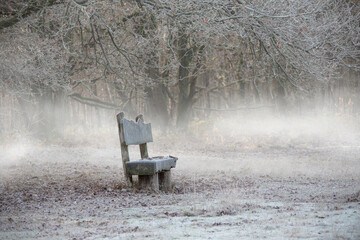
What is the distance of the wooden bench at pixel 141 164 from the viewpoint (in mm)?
7008

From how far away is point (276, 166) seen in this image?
36.2ft

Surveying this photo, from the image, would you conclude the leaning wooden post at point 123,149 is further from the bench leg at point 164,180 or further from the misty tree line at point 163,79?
the misty tree line at point 163,79

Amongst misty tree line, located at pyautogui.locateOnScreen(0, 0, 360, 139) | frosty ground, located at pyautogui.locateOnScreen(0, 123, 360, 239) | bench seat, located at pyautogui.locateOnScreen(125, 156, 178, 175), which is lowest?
frosty ground, located at pyautogui.locateOnScreen(0, 123, 360, 239)

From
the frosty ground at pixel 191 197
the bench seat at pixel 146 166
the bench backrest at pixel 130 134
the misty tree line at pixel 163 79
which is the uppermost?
the misty tree line at pixel 163 79

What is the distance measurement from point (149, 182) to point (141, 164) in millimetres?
411

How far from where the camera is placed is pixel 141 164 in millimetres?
7000

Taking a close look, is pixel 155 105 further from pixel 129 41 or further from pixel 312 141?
pixel 312 141

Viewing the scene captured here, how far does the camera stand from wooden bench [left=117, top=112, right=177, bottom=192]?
7008mm

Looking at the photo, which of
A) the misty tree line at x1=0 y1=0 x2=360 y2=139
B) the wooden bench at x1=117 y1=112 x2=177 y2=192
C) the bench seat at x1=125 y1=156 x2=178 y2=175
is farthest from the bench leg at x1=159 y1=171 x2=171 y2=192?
Result: the misty tree line at x1=0 y1=0 x2=360 y2=139

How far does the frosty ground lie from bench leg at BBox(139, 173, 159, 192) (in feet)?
0.56

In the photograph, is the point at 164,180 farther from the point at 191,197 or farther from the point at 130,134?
the point at 191,197

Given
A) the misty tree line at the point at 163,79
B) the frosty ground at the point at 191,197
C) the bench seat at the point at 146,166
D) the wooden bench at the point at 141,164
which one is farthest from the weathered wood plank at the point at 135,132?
the misty tree line at the point at 163,79

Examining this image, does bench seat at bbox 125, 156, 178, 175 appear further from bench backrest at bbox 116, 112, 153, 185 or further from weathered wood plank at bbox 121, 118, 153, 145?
weathered wood plank at bbox 121, 118, 153, 145

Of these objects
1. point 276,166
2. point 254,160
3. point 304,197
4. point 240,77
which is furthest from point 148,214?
point 240,77
